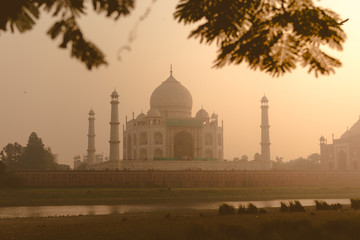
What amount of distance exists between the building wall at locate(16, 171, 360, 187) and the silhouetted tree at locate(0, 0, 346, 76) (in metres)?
35.4

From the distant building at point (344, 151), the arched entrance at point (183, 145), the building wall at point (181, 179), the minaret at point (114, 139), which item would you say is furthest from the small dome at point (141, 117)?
the distant building at point (344, 151)

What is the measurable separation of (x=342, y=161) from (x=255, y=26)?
5445cm

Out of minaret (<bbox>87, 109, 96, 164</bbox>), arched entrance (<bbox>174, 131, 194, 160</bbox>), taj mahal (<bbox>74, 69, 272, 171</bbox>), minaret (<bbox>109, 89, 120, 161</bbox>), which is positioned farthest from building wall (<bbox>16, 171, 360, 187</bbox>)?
minaret (<bbox>87, 109, 96, 164</bbox>)

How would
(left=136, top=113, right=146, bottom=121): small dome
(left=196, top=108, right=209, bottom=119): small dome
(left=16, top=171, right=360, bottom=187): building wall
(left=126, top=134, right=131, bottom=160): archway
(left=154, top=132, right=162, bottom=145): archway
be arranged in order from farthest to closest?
(left=126, top=134, right=131, bottom=160): archway < (left=196, top=108, right=209, bottom=119): small dome < (left=136, top=113, right=146, bottom=121): small dome < (left=154, top=132, right=162, bottom=145): archway < (left=16, top=171, right=360, bottom=187): building wall

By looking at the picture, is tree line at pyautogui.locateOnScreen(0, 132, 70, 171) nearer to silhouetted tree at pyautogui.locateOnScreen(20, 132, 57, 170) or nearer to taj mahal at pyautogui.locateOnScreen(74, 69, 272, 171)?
silhouetted tree at pyautogui.locateOnScreen(20, 132, 57, 170)

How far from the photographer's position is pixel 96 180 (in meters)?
40.4

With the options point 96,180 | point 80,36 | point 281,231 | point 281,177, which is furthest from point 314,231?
point 281,177

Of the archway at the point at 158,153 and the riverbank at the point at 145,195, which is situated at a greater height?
the archway at the point at 158,153

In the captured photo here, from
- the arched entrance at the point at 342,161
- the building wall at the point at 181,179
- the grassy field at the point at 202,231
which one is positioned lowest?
the grassy field at the point at 202,231

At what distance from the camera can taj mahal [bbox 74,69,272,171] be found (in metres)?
45.2

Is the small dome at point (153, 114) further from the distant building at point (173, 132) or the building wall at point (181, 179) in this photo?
the building wall at point (181, 179)

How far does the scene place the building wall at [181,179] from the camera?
3962 cm

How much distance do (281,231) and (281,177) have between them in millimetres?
36205

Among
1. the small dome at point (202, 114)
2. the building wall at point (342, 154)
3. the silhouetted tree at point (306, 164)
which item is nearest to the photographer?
the small dome at point (202, 114)
